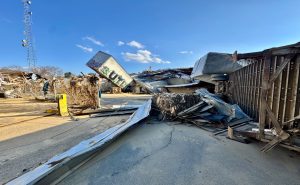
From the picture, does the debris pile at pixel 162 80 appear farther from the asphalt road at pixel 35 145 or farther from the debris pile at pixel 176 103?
the asphalt road at pixel 35 145

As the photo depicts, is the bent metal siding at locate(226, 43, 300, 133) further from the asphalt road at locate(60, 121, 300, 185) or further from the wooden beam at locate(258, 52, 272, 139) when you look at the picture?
the asphalt road at locate(60, 121, 300, 185)

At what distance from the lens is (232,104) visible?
18.1 feet

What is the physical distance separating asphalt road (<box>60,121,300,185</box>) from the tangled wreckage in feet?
0.74

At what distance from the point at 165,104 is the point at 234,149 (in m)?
2.65

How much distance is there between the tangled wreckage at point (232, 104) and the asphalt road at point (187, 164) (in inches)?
8.9

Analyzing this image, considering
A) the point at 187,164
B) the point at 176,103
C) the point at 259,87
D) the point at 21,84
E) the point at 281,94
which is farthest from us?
the point at 21,84

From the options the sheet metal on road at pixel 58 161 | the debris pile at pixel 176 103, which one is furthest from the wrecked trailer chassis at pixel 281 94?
the sheet metal on road at pixel 58 161

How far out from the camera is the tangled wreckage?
2186 millimetres

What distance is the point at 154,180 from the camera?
76.5 inches

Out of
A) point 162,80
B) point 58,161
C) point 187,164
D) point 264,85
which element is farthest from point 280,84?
point 162,80

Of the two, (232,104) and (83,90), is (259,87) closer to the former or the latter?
(232,104)

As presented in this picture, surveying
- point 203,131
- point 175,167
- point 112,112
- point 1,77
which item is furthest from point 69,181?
point 1,77

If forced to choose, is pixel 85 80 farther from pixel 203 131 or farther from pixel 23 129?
pixel 203 131

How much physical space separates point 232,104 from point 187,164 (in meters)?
4.07
